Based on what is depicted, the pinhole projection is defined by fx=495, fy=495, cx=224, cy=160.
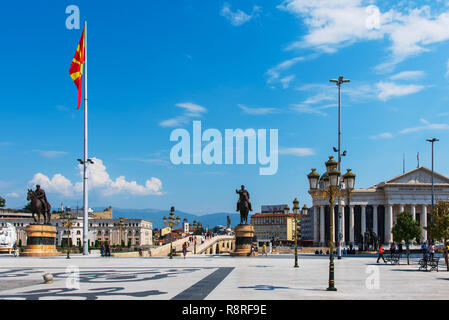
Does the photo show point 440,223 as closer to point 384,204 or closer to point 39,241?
point 39,241

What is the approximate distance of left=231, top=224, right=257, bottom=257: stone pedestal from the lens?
47.4 m

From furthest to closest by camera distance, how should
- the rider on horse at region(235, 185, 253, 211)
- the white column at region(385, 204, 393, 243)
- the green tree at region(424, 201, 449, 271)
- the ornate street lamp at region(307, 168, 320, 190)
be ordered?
the white column at region(385, 204, 393, 243), the rider on horse at region(235, 185, 253, 211), the green tree at region(424, 201, 449, 271), the ornate street lamp at region(307, 168, 320, 190)

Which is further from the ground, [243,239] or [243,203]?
[243,203]

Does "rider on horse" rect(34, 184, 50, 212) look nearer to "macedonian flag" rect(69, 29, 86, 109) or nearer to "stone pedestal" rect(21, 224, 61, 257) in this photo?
"stone pedestal" rect(21, 224, 61, 257)

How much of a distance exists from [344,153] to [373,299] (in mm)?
35232

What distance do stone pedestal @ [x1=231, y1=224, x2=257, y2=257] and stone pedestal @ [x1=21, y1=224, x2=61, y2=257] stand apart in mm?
18433

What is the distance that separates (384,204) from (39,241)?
294 feet

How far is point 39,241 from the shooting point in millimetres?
49094

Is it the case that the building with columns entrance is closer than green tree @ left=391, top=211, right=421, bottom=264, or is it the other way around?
green tree @ left=391, top=211, right=421, bottom=264

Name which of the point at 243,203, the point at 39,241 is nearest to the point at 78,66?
the point at 39,241

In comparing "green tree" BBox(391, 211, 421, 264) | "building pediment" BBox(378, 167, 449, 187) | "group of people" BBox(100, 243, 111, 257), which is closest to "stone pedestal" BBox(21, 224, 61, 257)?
"group of people" BBox(100, 243, 111, 257)

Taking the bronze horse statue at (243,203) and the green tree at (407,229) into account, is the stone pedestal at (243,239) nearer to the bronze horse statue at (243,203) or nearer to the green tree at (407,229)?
the bronze horse statue at (243,203)

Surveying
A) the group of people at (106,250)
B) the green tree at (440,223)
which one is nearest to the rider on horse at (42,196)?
the group of people at (106,250)
